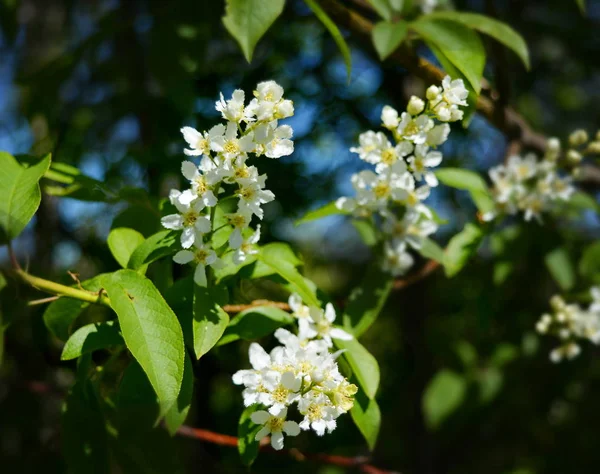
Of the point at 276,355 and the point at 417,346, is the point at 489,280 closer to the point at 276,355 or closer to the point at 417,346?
the point at 417,346

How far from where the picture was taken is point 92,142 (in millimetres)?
2582

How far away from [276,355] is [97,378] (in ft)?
1.38

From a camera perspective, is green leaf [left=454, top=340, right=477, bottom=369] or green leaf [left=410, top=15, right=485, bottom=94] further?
green leaf [left=454, top=340, right=477, bottom=369]

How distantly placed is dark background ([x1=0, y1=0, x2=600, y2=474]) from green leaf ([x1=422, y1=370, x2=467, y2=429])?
51mm

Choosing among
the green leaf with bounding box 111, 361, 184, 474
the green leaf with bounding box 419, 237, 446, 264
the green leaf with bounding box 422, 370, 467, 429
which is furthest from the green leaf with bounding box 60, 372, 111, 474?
the green leaf with bounding box 422, 370, 467, 429

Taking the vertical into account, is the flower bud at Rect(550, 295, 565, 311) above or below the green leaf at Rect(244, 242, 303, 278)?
below

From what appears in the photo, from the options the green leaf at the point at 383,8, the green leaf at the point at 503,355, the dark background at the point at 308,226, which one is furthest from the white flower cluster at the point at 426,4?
the green leaf at the point at 503,355

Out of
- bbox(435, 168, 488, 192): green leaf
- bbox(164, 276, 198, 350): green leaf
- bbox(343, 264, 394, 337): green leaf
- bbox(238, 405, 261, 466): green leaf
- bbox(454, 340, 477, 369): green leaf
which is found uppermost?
bbox(164, 276, 198, 350): green leaf

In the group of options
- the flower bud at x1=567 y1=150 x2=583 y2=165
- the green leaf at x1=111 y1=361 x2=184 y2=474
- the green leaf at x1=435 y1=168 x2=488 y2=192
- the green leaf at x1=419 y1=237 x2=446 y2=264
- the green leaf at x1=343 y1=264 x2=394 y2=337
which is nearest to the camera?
the green leaf at x1=111 y1=361 x2=184 y2=474

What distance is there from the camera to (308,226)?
3.09m

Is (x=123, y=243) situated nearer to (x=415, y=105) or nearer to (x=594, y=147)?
(x=415, y=105)

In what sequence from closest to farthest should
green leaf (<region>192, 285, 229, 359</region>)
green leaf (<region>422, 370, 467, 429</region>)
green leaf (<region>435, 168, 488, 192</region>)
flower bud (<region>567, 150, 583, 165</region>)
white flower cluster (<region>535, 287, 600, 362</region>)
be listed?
green leaf (<region>192, 285, 229, 359</region>) → green leaf (<region>435, 168, 488, 192</region>) → flower bud (<region>567, 150, 583, 165</region>) → white flower cluster (<region>535, 287, 600, 362</region>) → green leaf (<region>422, 370, 467, 429</region>)

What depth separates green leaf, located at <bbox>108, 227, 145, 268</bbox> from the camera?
127 cm

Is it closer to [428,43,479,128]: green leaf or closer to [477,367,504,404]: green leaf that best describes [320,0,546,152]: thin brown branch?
[428,43,479,128]: green leaf
